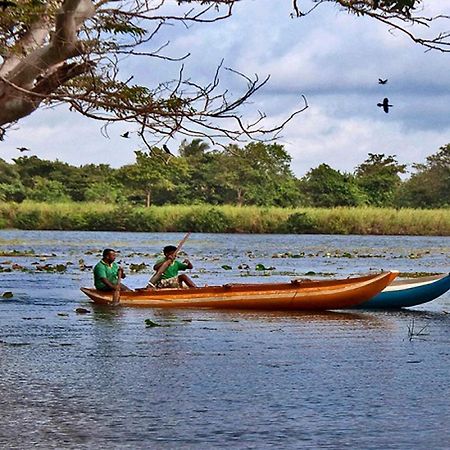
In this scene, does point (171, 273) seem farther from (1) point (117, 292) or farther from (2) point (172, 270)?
(1) point (117, 292)

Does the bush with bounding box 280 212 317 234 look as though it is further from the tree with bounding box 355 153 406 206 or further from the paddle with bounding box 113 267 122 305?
the paddle with bounding box 113 267 122 305

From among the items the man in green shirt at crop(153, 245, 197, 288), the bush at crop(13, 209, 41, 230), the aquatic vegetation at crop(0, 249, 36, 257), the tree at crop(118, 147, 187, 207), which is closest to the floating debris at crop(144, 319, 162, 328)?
the man in green shirt at crop(153, 245, 197, 288)

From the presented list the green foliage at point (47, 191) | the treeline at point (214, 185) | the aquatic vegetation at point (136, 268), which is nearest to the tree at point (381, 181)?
the treeline at point (214, 185)

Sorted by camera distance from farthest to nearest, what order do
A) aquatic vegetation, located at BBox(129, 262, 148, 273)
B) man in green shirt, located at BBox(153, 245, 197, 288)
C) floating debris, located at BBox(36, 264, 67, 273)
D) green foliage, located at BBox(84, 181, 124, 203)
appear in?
green foliage, located at BBox(84, 181, 124, 203)
aquatic vegetation, located at BBox(129, 262, 148, 273)
floating debris, located at BBox(36, 264, 67, 273)
man in green shirt, located at BBox(153, 245, 197, 288)

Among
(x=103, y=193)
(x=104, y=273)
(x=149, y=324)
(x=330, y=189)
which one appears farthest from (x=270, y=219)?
(x=149, y=324)

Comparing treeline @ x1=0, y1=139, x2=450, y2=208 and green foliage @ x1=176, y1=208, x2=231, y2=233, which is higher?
treeline @ x1=0, y1=139, x2=450, y2=208

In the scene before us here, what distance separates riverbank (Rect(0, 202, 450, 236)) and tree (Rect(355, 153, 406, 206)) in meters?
9.97

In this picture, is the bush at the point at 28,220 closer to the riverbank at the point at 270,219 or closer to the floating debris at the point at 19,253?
the riverbank at the point at 270,219

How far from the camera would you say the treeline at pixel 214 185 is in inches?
2707

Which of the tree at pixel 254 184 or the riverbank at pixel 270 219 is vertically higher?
the tree at pixel 254 184

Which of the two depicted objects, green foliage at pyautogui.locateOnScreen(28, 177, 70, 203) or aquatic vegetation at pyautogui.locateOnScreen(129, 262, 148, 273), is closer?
aquatic vegetation at pyautogui.locateOnScreen(129, 262, 148, 273)

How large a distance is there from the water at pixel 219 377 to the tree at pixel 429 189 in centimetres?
4985

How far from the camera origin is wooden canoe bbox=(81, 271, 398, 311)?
61.2 ft

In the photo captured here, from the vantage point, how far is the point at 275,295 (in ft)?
61.4
